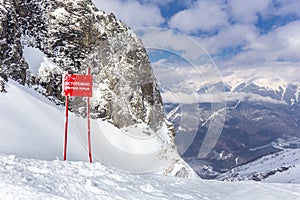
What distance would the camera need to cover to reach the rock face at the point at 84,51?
98.5 feet

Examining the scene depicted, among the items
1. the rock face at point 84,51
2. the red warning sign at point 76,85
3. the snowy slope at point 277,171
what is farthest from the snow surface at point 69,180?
the snowy slope at point 277,171

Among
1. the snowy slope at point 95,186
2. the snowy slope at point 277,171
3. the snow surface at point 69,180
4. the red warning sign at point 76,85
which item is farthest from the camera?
the snowy slope at point 277,171

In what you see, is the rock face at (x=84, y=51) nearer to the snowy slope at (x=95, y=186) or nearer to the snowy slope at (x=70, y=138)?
the snowy slope at (x=70, y=138)

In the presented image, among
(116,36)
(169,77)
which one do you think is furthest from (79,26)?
(169,77)

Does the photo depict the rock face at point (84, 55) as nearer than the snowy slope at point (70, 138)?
No

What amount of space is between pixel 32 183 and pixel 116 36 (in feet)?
130

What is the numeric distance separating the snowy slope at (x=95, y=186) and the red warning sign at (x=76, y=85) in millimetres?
3287

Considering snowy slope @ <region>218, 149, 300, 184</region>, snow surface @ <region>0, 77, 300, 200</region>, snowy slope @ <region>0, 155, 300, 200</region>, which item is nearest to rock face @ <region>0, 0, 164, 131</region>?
snow surface @ <region>0, 77, 300, 200</region>

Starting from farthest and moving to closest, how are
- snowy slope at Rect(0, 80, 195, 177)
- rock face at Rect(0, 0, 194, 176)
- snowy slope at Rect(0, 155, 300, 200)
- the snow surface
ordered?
rock face at Rect(0, 0, 194, 176) → snowy slope at Rect(0, 80, 195, 177) → the snow surface → snowy slope at Rect(0, 155, 300, 200)

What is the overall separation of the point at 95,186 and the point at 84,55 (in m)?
32.2

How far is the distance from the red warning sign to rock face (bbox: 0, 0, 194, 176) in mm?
15387

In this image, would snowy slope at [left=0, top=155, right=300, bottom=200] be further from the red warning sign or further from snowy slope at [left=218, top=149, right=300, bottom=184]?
snowy slope at [left=218, top=149, right=300, bottom=184]

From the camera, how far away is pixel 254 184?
13.1m

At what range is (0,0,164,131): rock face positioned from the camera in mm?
30016
